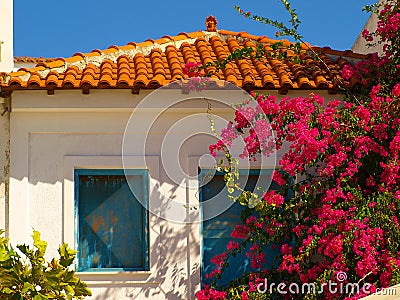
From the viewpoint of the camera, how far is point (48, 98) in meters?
11.7

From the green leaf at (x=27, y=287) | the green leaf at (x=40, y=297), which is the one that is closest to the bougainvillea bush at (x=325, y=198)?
the green leaf at (x=40, y=297)

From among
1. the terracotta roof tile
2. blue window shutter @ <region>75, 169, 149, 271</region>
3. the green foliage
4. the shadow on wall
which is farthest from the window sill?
the terracotta roof tile

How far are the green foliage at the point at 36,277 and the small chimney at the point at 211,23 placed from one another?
18.7 feet

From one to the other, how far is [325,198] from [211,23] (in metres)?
5.04

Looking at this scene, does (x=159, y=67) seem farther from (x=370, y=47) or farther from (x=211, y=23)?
(x=370, y=47)

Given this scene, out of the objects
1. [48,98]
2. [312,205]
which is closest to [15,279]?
[48,98]

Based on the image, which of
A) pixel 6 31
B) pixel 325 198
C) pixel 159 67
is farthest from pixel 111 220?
pixel 6 31

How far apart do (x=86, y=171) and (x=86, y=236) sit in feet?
2.85

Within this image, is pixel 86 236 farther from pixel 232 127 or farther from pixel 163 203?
pixel 232 127

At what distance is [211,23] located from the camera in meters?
14.6

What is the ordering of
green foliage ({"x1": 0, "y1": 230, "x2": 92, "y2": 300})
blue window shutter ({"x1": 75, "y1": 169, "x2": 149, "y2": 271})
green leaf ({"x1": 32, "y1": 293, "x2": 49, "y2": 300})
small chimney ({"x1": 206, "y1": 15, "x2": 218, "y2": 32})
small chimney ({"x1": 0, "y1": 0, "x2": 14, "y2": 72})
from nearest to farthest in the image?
1. green leaf ({"x1": 32, "y1": 293, "x2": 49, "y2": 300})
2. green foliage ({"x1": 0, "y1": 230, "x2": 92, "y2": 300})
3. blue window shutter ({"x1": 75, "y1": 169, "x2": 149, "y2": 271})
4. small chimney ({"x1": 0, "y1": 0, "x2": 14, "y2": 72})
5. small chimney ({"x1": 206, "y1": 15, "x2": 218, "y2": 32})

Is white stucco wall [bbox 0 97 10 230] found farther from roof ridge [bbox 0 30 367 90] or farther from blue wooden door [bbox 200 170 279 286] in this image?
blue wooden door [bbox 200 170 279 286]

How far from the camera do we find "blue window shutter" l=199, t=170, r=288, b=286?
1186cm

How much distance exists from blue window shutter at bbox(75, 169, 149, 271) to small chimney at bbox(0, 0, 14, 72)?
2.16 meters
